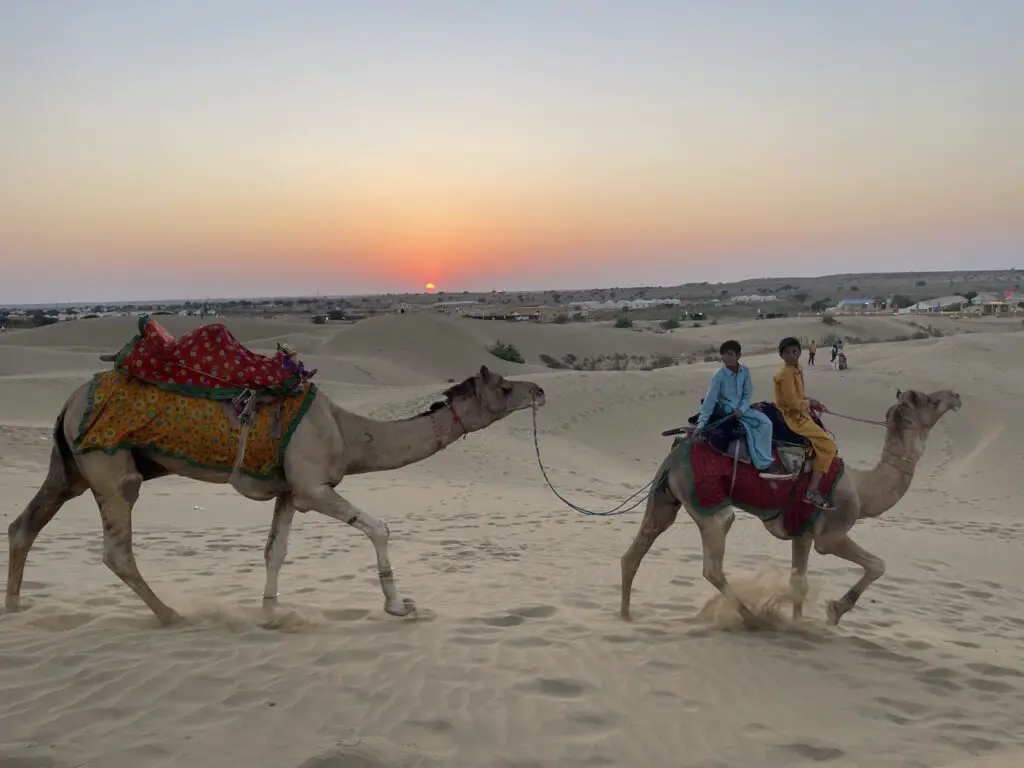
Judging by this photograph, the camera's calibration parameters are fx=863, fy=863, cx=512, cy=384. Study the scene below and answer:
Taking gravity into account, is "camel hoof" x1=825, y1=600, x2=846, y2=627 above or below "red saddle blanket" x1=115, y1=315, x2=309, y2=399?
below

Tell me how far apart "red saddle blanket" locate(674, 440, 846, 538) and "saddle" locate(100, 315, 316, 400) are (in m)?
3.05

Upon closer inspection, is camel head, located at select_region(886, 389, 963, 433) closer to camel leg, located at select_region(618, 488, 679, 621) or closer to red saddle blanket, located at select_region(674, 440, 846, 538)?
red saddle blanket, located at select_region(674, 440, 846, 538)

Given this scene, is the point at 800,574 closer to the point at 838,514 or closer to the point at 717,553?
the point at 838,514

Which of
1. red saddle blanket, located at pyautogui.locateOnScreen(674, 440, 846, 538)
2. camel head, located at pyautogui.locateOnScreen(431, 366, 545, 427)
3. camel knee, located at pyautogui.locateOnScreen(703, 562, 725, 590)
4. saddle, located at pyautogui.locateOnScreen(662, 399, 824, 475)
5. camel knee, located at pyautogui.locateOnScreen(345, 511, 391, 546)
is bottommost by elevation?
camel knee, located at pyautogui.locateOnScreen(703, 562, 725, 590)

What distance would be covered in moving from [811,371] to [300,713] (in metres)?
25.0

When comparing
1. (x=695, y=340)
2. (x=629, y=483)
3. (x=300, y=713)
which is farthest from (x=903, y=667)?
(x=695, y=340)

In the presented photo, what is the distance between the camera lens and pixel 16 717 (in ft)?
13.8

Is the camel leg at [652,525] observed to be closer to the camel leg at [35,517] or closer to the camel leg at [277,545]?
the camel leg at [277,545]

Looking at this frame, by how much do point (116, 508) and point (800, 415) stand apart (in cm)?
513

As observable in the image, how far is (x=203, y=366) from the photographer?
6297 mm

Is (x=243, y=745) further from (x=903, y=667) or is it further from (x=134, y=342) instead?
(x=903, y=667)

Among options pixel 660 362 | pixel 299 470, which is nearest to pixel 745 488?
pixel 299 470

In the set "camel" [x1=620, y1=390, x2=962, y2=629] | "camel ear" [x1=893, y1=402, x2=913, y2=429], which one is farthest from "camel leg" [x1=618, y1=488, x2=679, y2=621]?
"camel ear" [x1=893, y1=402, x2=913, y2=429]

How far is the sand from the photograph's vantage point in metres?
4.25
